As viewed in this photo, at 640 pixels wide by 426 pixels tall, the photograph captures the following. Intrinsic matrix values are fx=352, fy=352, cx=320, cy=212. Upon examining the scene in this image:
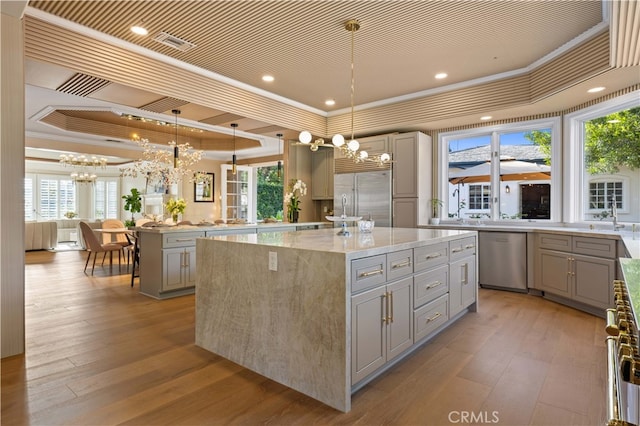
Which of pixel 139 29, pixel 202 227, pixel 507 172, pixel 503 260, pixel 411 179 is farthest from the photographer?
pixel 411 179

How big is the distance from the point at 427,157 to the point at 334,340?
4.72 metres

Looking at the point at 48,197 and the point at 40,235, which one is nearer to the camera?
the point at 40,235

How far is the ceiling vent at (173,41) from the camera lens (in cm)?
363

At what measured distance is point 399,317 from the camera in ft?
8.26

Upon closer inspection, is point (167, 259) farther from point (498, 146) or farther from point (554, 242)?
point (498, 146)

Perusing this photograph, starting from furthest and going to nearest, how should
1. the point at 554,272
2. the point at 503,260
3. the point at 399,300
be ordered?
the point at 503,260 < the point at 554,272 < the point at 399,300

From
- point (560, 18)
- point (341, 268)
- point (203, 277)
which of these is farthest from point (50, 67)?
point (560, 18)

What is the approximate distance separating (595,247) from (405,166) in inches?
112

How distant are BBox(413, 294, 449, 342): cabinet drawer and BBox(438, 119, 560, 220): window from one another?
304 centimetres

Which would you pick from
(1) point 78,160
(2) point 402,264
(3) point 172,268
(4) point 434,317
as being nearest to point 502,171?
(4) point 434,317

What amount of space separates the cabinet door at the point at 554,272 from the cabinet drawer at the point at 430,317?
1.96 metres

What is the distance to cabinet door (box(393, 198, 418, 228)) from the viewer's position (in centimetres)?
579

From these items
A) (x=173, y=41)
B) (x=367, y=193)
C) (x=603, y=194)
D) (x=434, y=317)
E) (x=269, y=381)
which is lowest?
(x=269, y=381)

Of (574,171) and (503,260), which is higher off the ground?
(574,171)
